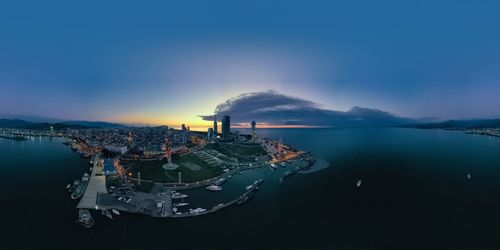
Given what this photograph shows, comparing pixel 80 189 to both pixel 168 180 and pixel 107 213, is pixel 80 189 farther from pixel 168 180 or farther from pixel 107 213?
pixel 168 180

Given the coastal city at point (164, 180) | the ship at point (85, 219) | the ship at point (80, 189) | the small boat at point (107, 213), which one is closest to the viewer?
the ship at point (85, 219)

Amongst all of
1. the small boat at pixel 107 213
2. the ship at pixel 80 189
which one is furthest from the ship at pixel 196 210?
the ship at pixel 80 189

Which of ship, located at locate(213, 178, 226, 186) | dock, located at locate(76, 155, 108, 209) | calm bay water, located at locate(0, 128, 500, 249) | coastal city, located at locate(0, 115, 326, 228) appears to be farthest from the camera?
ship, located at locate(213, 178, 226, 186)

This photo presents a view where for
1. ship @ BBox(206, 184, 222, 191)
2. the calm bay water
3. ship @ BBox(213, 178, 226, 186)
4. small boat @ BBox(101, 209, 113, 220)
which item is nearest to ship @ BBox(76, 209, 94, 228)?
the calm bay water

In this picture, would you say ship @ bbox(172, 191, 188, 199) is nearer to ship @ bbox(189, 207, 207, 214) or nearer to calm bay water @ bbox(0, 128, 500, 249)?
calm bay water @ bbox(0, 128, 500, 249)

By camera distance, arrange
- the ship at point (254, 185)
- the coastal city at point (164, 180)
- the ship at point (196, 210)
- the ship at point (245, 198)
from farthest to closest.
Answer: the ship at point (254, 185)
the ship at point (245, 198)
the coastal city at point (164, 180)
the ship at point (196, 210)

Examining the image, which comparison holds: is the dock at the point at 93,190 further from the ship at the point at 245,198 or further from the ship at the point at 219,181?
the ship at the point at 245,198

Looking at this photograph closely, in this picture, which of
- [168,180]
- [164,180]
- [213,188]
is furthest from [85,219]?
[213,188]
